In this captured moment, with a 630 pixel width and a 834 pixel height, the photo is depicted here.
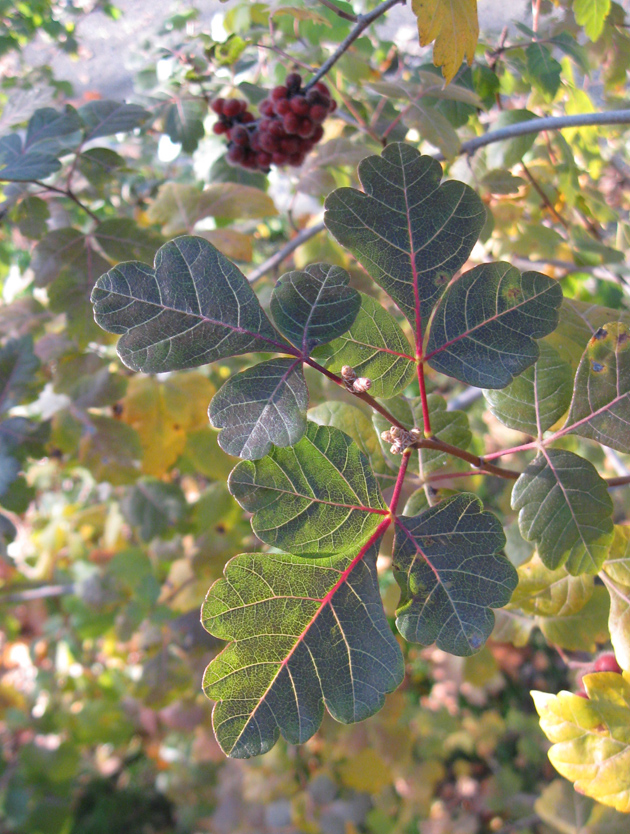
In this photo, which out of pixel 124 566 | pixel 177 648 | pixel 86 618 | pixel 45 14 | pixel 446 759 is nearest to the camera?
pixel 124 566

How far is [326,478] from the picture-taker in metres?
0.49

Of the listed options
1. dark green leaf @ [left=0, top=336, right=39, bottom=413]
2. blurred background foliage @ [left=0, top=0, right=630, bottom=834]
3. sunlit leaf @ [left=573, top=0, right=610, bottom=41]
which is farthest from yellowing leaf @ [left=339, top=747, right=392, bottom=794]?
sunlit leaf @ [left=573, top=0, right=610, bottom=41]

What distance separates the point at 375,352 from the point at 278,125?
0.62 meters

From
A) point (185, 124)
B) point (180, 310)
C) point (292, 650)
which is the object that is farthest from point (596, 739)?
point (185, 124)

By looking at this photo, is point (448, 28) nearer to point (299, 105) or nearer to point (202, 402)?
point (299, 105)

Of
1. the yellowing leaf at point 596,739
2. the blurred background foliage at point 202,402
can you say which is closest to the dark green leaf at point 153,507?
the blurred background foliage at point 202,402

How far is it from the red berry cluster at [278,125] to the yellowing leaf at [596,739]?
876 millimetres

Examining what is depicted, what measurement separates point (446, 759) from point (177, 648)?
1753 millimetres

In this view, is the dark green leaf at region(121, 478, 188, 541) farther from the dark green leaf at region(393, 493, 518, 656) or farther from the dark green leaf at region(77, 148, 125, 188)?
the dark green leaf at region(393, 493, 518, 656)

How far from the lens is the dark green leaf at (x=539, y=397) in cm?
58

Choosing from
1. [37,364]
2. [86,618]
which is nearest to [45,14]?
[37,364]

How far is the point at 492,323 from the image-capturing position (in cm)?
49

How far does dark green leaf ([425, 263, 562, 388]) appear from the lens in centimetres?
48

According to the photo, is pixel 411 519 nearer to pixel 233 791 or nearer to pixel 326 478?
pixel 326 478
